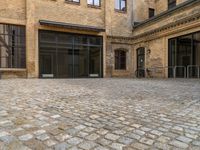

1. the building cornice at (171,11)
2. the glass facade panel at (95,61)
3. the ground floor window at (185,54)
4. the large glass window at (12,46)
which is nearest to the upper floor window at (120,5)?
the building cornice at (171,11)

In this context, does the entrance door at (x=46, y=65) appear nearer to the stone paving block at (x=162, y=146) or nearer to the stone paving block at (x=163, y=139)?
the stone paving block at (x=163, y=139)

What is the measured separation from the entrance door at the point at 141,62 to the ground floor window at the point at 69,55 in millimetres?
3657

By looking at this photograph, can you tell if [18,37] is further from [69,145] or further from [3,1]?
[69,145]

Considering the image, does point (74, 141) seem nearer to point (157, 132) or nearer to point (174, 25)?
point (157, 132)

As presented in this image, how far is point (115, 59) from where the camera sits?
19.4m

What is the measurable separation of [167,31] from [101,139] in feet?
48.4

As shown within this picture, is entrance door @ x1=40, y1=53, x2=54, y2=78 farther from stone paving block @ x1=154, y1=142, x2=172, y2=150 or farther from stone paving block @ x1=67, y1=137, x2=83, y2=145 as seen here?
stone paving block @ x1=154, y1=142, x2=172, y2=150

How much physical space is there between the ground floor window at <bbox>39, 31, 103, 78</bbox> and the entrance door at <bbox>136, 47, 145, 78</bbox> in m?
3.66

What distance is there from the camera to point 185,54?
15312 millimetres

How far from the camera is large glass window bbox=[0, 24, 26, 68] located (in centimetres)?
1479

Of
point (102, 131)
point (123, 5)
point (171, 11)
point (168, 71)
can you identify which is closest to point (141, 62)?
point (168, 71)

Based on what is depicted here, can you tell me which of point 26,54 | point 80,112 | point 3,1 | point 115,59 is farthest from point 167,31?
point 80,112

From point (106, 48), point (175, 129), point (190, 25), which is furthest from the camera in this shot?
point (106, 48)

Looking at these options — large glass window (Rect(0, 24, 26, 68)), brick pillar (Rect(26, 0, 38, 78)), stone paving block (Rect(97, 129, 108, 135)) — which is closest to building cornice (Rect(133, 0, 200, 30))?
brick pillar (Rect(26, 0, 38, 78))
